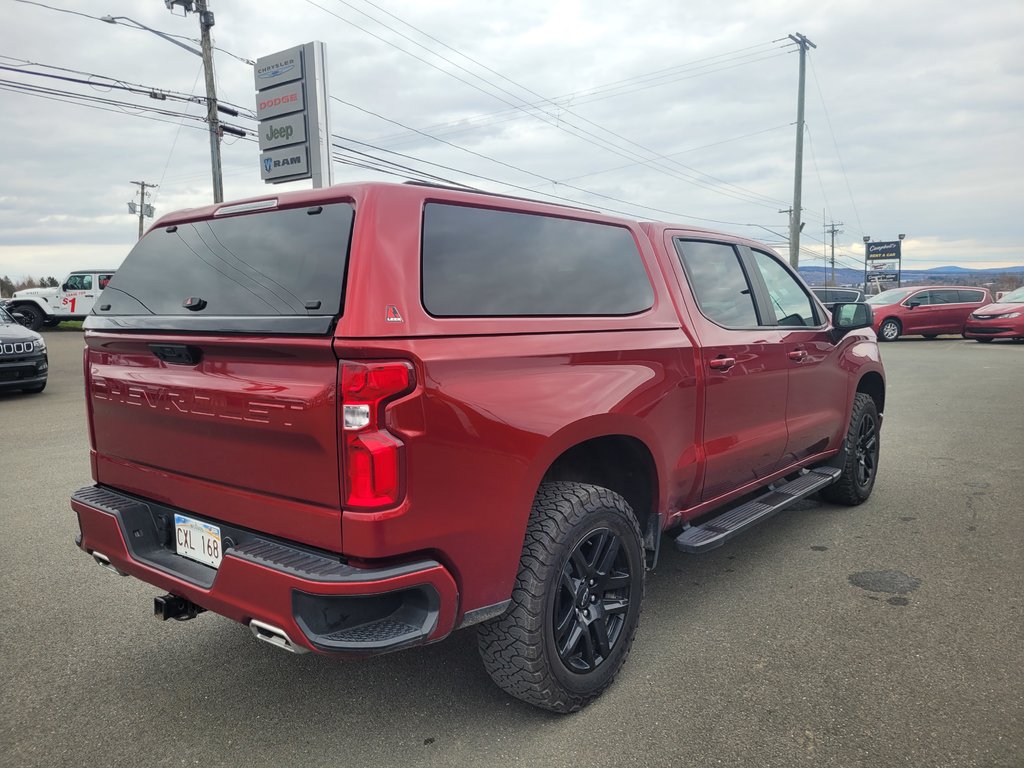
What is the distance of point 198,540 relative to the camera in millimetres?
2602

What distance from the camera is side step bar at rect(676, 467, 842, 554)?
3367mm

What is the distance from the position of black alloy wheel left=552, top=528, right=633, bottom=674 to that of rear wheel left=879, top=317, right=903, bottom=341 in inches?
847

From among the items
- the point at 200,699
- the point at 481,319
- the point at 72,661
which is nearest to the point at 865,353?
the point at 481,319

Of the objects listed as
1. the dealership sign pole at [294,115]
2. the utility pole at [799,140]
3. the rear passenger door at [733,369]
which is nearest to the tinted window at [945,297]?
the utility pole at [799,140]

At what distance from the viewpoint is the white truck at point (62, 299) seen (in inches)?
941

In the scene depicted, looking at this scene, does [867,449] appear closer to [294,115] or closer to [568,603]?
[568,603]

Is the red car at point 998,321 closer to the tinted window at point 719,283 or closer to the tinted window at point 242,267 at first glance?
the tinted window at point 719,283

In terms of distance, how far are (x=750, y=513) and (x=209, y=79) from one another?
66.5ft

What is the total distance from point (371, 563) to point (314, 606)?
0.20 meters

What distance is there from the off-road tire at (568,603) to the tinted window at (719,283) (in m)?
1.25

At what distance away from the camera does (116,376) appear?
2.86 m

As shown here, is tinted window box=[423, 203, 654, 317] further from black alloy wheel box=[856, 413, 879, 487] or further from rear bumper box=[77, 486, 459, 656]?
black alloy wheel box=[856, 413, 879, 487]

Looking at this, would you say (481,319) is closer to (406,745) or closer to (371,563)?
(371,563)

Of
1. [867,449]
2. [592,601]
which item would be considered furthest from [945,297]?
[592,601]
